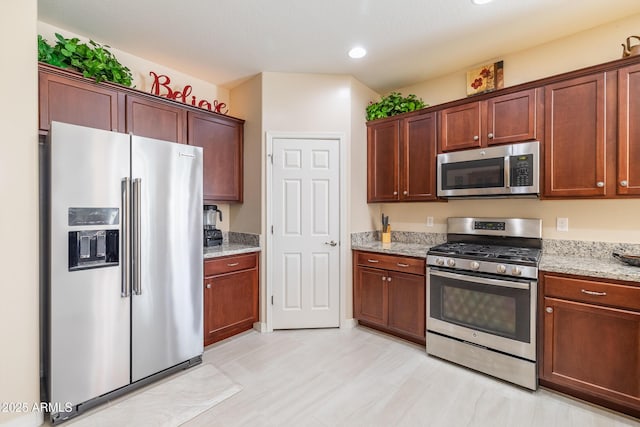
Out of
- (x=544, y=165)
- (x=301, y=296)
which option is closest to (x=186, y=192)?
(x=301, y=296)

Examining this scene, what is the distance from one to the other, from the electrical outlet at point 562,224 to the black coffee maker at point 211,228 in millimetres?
3248

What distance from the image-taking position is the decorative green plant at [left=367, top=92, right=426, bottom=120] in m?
3.26

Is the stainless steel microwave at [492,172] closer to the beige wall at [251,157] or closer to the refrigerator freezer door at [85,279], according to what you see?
the beige wall at [251,157]

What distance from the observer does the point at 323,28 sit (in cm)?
243

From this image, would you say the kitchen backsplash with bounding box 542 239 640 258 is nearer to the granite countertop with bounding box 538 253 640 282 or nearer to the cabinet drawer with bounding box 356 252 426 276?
the granite countertop with bounding box 538 253 640 282

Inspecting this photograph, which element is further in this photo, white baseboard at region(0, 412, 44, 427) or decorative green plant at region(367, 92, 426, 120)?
decorative green plant at region(367, 92, 426, 120)

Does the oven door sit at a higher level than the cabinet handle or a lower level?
lower

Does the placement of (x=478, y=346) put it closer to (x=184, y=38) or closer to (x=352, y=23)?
(x=352, y=23)

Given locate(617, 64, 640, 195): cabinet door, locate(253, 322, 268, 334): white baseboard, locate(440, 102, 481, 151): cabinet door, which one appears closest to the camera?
locate(617, 64, 640, 195): cabinet door

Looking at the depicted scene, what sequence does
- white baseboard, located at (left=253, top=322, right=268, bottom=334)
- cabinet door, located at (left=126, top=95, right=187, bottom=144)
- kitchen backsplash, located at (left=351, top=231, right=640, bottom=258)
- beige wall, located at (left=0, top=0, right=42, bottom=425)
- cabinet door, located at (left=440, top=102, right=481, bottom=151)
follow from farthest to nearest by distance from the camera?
white baseboard, located at (left=253, top=322, right=268, bottom=334), cabinet door, located at (left=440, top=102, right=481, bottom=151), cabinet door, located at (left=126, top=95, right=187, bottom=144), kitchen backsplash, located at (left=351, top=231, right=640, bottom=258), beige wall, located at (left=0, top=0, right=42, bottom=425)

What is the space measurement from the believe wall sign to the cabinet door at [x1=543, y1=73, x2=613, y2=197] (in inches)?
125

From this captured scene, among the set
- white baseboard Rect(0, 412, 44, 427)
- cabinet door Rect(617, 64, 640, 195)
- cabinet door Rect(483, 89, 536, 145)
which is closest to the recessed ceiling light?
cabinet door Rect(483, 89, 536, 145)

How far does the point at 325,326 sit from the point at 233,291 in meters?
1.08

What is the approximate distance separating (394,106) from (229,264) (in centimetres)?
248
